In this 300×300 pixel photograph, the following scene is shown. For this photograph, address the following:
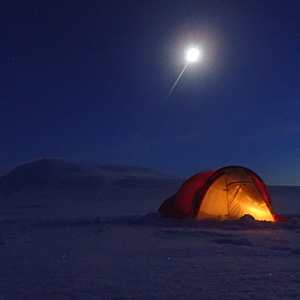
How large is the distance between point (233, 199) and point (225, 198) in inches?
9.6

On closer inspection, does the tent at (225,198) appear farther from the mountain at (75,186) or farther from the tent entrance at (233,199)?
the mountain at (75,186)

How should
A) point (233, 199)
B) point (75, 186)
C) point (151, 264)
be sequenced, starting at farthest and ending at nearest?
point (75, 186) → point (233, 199) → point (151, 264)

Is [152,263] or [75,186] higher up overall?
[75,186]

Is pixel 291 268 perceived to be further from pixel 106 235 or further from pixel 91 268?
pixel 106 235

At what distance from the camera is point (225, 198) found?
9.66 m

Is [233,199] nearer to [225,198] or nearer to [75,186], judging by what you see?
[225,198]

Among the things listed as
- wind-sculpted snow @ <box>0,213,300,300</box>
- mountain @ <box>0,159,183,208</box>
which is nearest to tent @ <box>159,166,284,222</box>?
wind-sculpted snow @ <box>0,213,300,300</box>

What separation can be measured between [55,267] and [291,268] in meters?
3.15

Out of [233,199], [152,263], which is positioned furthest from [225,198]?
[152,263]

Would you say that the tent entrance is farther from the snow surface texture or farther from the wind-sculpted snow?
the wind-sculpted snow

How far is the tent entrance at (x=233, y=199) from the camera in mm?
9453

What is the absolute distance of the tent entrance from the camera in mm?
9453

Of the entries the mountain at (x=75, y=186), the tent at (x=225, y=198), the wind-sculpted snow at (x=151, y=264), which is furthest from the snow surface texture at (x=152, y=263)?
the mountain at (x=75, y=186)

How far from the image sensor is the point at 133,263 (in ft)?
14.6
